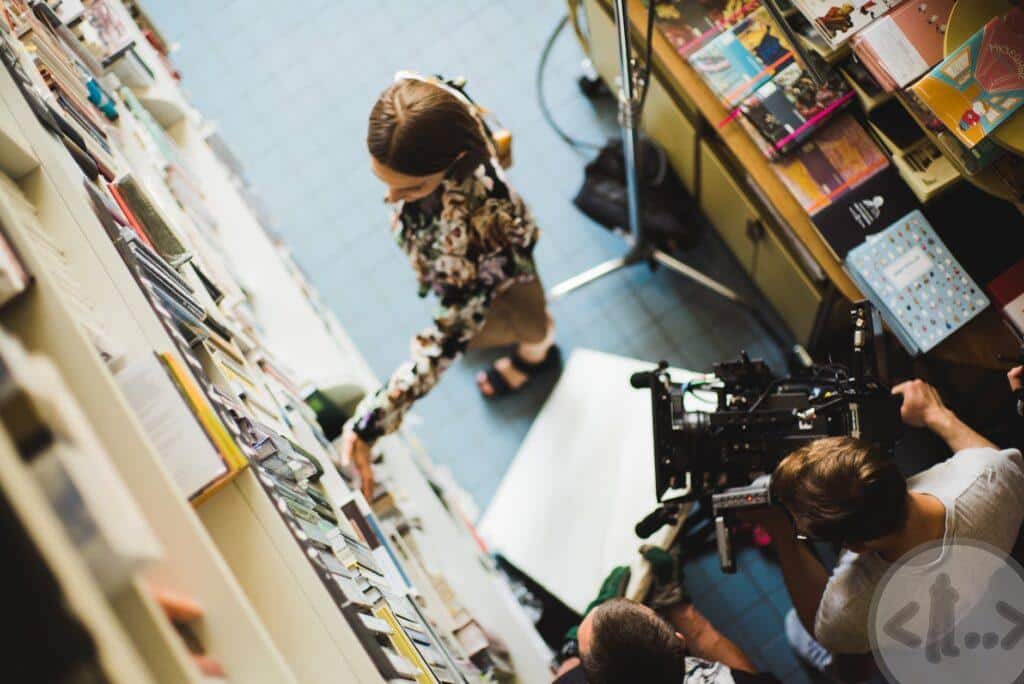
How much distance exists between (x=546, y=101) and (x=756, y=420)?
2301mm

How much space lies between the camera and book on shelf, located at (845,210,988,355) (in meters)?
2.28

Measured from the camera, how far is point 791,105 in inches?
101

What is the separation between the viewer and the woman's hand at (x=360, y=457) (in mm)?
2338

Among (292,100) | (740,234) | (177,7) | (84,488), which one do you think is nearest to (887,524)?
(740,234)

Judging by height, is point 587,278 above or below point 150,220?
below

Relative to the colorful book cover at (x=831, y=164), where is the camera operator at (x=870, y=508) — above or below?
below

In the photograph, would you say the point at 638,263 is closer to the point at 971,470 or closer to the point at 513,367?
the point at 513,367

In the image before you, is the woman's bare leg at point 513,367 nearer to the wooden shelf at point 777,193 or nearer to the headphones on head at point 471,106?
the headphones on head at point 471,106

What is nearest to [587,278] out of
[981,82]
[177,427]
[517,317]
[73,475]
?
[517,317]

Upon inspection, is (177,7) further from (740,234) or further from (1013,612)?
(1013,612)

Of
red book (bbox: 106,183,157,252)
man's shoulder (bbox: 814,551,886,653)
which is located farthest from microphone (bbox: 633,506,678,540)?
red book (bbox: 106,183,157,252)

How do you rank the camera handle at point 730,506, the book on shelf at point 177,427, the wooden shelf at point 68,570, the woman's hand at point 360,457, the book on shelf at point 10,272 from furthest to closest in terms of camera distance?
the woman's hand at point 360,457 → the camera handle at point 730,506 → the book on shelf at point 177,427 → the book on shelf at point 10,272 → the wooden shelf at point 68,570

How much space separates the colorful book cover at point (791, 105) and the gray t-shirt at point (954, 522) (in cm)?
109

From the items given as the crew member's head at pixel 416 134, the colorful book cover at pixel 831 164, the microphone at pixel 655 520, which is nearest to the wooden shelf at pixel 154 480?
the crew member's head at pixel 416 134
